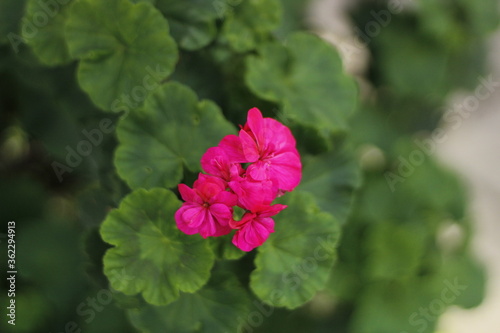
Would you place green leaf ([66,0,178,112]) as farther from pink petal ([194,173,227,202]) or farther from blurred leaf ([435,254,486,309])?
blurred leaf ([435,254,486,309])

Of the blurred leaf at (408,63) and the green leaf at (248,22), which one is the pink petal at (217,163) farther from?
the blurred leaf at (408,63)

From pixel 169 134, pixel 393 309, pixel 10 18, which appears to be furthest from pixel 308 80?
pixel 393 309

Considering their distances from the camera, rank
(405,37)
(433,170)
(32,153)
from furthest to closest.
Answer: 1. (405,37)
2. (433,170)
3. (32,153)

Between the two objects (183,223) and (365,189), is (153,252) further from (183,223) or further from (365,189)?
(365,189)

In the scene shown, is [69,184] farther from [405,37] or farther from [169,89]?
[405,37]

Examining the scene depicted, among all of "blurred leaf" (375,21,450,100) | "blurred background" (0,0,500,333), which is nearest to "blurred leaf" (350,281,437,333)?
"blurred background" (0,0,500,333)

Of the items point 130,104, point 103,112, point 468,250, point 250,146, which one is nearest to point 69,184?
point 103,112

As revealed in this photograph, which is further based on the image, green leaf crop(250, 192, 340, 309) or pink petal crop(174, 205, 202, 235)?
green leaf crop(250, 192, 340, 309)
